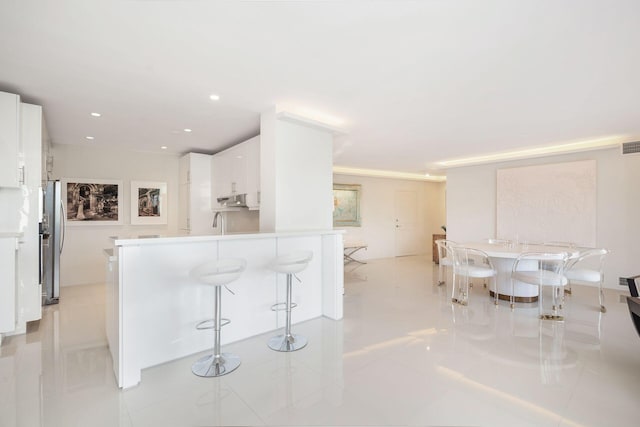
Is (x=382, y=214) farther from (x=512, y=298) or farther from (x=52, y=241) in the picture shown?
(x=52, y=241)

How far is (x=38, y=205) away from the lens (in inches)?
129

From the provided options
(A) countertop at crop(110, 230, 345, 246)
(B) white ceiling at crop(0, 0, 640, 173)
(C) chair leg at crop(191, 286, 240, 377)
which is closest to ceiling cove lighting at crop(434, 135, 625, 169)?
(B) white ceiling at crop(0, 0, 640, 173)

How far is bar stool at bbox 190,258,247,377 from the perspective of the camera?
89.0 inches

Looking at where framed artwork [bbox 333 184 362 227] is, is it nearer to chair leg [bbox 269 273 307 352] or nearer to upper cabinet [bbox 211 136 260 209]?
upper cabinet [bbox 211 136 260 209]

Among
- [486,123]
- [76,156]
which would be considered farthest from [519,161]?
[76,156]

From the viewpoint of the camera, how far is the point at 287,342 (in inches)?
109

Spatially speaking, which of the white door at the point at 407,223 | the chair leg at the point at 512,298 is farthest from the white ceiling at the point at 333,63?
the white door at the point at 407,223

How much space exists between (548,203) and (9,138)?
7.94 metres

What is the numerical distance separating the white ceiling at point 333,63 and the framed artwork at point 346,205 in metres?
3.71

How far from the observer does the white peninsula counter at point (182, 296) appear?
224cm

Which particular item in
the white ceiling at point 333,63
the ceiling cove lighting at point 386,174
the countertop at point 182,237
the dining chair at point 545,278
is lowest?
the dining chair at point 545,278

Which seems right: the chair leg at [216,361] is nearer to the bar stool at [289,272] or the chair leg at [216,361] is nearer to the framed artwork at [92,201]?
the bar stool at [289,272]

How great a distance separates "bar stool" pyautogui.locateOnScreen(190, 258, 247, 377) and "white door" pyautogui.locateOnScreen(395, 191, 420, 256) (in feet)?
23.6

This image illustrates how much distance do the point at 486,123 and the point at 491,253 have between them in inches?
69.2
